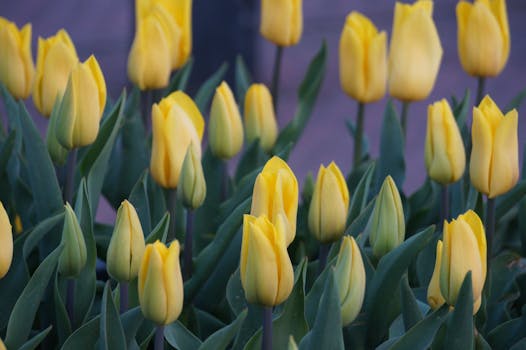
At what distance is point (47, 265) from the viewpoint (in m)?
1.20

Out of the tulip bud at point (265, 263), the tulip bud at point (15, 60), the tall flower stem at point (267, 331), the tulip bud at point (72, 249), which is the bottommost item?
the tall flower stem at point (267, 331)

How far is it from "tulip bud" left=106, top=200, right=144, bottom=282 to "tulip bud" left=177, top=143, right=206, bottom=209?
0.18 metres

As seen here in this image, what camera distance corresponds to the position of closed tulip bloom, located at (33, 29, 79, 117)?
1.45 metres

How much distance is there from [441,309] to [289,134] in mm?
760

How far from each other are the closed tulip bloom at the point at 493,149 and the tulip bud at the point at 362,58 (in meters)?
0.37

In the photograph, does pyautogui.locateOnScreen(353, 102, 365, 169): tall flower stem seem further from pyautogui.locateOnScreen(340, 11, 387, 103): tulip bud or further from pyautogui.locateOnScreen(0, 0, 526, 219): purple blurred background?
pyautogui.locateOnScreen(0, 0, 526, 219): purple blurred background

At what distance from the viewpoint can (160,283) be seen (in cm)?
106

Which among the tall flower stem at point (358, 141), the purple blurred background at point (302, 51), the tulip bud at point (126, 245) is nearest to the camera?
the tulip bud at point (126, 245)

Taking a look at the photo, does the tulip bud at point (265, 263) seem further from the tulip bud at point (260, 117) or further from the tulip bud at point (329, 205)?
the tulip bud at point (260, 117)

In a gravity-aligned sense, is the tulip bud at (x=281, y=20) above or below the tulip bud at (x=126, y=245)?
above

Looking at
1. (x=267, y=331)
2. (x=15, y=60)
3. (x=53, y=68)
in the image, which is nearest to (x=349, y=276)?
(x=267, y=331)

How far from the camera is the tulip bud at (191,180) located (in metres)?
1.34

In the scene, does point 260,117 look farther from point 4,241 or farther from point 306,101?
point 4,241

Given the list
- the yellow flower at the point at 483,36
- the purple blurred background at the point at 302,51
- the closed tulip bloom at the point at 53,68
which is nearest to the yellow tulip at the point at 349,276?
the closed tulip bloom at the point at 53,68
